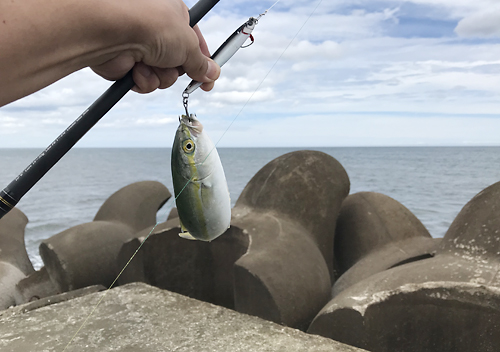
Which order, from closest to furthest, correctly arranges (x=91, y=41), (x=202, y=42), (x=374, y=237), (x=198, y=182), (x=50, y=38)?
(x=50, y=38) → (x=91, y=41) → (x=198, y=182) → (x=202, y=42) → (x=374, y=237)

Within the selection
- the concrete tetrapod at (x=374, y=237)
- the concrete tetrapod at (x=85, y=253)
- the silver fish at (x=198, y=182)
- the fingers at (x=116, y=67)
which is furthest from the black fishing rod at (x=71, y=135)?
the concrete tetrapod at (x=85, y=253)

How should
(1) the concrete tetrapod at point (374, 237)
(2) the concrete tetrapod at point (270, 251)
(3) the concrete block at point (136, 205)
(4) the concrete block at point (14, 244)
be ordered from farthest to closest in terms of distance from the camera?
(3) the concrete block at point (136, 205) < (4) the concrete block at point (14, 244) < (1) the concrete tetrapod at point (374, 237) < (2) the concrete tetrapod at point (270, 251)

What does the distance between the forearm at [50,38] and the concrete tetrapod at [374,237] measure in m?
3.73

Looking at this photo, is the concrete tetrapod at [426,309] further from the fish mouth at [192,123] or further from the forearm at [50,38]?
the forearm at [50,38]

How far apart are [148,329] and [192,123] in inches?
68.4

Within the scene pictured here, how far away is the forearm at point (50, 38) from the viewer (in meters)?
0.99

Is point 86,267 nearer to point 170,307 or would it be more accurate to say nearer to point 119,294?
point 119,294

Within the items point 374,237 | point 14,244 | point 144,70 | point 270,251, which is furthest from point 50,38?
point 14,244

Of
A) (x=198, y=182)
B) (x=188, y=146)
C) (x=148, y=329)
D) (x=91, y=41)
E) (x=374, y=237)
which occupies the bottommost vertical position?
(x=374, y=237)

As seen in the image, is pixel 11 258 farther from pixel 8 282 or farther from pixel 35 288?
pixel 35 288

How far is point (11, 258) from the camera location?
18.9 feet

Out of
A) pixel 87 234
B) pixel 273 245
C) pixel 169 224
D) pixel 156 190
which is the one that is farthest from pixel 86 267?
pixel 273 245

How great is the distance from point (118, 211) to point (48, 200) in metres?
14.9

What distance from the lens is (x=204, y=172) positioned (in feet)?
4.78
